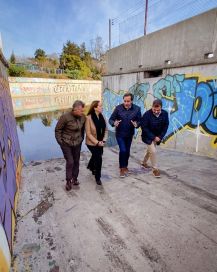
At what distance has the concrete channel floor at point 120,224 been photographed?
2.10 metres

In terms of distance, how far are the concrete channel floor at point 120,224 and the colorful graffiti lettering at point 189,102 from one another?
1937mm

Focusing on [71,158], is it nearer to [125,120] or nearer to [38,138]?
[125,120]

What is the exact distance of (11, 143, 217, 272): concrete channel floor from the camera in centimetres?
210

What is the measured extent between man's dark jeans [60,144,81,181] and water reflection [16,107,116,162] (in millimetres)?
4608

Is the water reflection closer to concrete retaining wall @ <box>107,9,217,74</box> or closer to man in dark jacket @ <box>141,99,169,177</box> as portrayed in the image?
concrete retaining wall @ <box>107,9,217,74</box>

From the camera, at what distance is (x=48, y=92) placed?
105 feet

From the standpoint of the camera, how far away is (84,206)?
3135 millimetres

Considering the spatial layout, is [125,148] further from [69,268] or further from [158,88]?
[158,88]

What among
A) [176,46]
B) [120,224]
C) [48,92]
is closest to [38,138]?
[176,46]

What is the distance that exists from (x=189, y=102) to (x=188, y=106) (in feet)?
0.43

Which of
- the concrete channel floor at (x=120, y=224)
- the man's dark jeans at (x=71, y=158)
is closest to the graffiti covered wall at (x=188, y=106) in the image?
the concrete channel floor at (x=120, y=224)

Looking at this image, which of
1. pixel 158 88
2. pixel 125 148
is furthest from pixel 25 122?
pixel 125 148

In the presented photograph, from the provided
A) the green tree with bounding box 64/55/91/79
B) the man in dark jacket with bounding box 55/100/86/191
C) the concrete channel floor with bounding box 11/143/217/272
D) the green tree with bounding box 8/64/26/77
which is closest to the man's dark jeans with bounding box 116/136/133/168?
the concrete channel floor with bounding box 11/143/217/272

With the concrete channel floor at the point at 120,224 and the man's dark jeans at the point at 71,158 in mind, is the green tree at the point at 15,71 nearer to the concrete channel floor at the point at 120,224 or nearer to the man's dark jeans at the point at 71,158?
Result: the concrete channel floor at the point at 120,224
